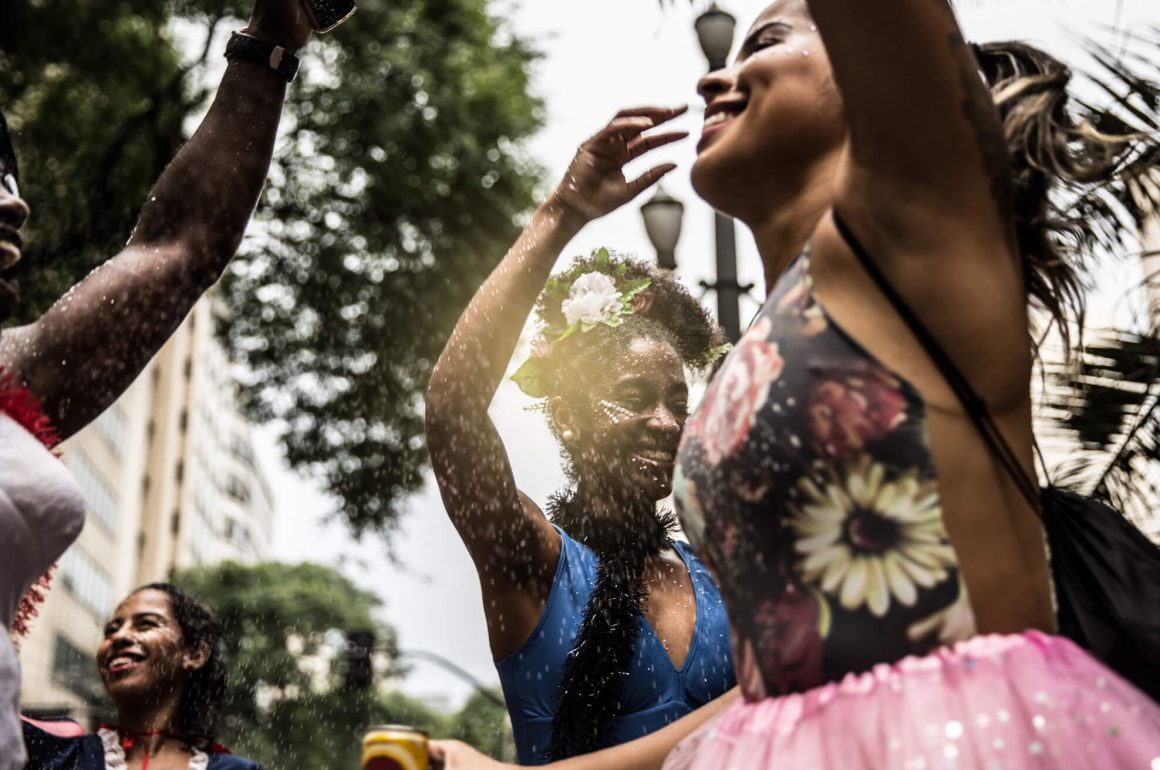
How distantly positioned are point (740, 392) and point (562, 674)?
4.61 ft

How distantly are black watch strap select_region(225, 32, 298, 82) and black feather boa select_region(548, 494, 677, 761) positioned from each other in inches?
52.0

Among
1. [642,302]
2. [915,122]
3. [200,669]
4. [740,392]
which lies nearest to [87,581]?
[200,669]

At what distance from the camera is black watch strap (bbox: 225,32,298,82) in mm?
2672

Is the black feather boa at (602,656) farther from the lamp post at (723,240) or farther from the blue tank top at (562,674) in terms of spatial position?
the lamp post at (723,240)

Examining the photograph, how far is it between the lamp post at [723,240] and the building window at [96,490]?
102 ft

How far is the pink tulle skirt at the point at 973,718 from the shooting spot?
5.07 feet

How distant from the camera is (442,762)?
1940mm

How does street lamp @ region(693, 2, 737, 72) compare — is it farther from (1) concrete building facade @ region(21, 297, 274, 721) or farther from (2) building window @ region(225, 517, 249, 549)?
(2) building window @ region(225, 517, 249, 549)

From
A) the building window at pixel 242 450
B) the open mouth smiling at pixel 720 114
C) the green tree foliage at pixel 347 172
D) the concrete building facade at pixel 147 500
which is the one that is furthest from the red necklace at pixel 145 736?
the building window at pixel 242 450

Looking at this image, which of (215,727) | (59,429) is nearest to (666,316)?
(59,429)

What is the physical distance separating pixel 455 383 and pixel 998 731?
5.42 feet

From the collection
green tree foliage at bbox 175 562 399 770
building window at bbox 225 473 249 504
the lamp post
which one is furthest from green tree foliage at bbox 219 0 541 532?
building window at bbox 225 473 249 504

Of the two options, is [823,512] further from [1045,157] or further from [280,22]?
[280,22]

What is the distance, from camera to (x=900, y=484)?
5.57ft
